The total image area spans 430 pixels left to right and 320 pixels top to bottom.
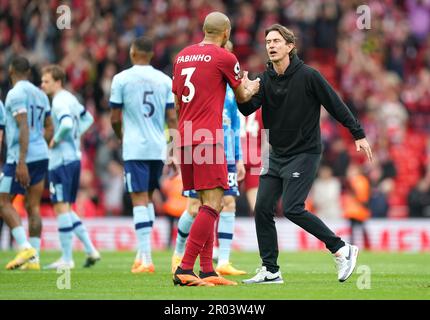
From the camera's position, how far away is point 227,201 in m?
13.7

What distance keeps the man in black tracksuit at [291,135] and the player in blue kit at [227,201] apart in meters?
1.86

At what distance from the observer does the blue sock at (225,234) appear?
13.5 meters

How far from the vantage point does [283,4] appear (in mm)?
27766

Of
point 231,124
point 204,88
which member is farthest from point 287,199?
point 231,124

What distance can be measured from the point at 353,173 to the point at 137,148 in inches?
351

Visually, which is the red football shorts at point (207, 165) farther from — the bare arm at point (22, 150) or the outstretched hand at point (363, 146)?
the bare arm at point (22, 150)

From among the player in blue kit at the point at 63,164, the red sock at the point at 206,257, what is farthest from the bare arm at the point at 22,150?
the red sock at the point at 206,257

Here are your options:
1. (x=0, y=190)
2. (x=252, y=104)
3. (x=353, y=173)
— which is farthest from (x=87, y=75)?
(x=252, y=104)

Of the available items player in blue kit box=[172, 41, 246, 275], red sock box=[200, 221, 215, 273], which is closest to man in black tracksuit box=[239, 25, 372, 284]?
red sock box=[200, 221, 215, 273]

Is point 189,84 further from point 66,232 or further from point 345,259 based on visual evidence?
point 66,232

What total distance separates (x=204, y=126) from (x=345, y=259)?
2042 millimetres

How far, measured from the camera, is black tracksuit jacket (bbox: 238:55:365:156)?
439 inches

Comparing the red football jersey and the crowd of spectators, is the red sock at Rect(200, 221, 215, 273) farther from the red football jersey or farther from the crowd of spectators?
the crowd of spectators

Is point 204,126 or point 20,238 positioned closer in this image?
point 204,126
